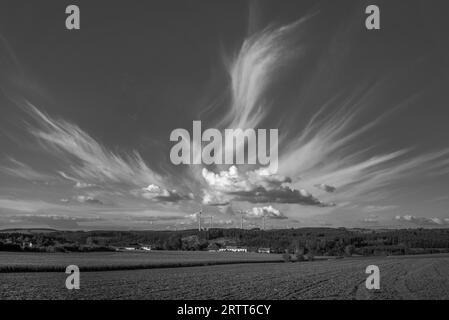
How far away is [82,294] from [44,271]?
40.2m

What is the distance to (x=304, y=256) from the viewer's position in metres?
155

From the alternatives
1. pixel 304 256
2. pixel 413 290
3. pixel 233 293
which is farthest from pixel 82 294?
pixel 304 256
